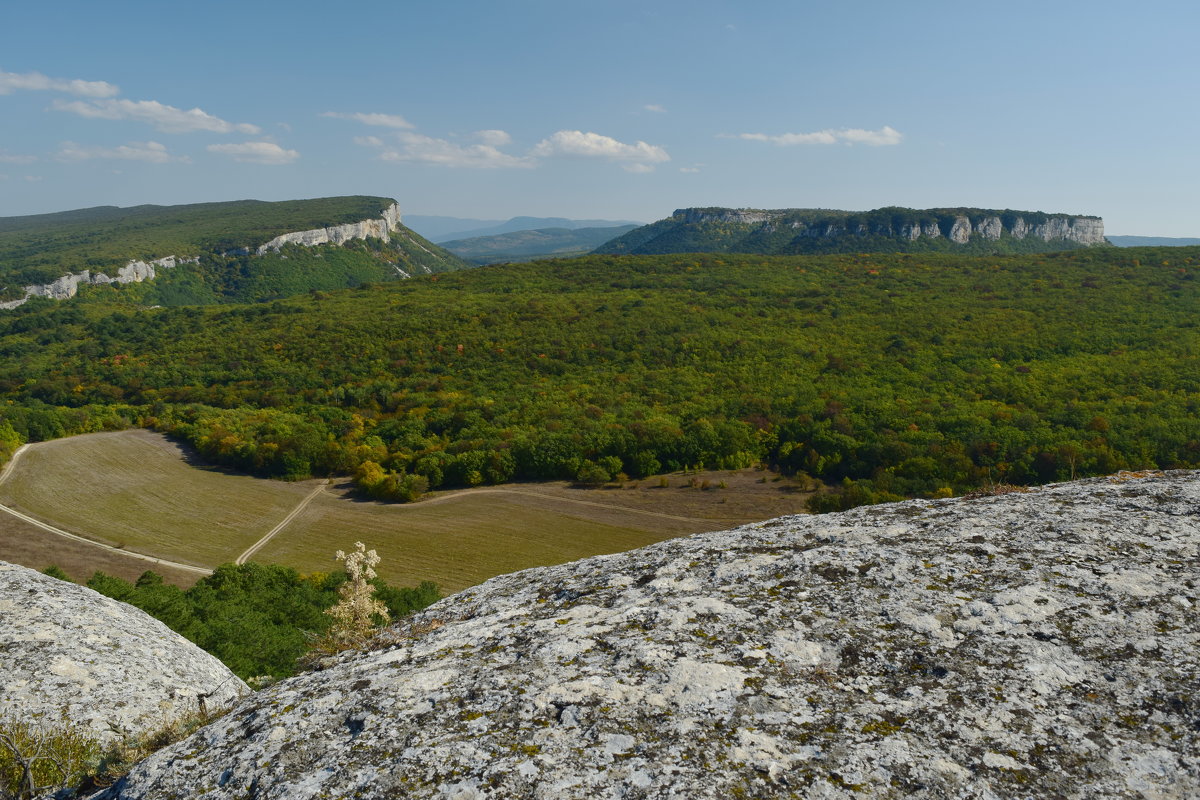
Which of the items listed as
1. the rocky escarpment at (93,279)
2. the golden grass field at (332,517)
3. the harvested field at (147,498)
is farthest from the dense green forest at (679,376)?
the rocky escarpment at (93,279)

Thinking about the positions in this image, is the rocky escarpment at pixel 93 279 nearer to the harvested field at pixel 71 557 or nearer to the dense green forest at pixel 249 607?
the harvested field at pixel 71 557

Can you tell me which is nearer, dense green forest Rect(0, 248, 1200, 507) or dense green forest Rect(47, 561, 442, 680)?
dense green forest Rect(47, 561, 442, 680)

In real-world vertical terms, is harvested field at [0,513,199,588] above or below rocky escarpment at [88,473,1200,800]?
below

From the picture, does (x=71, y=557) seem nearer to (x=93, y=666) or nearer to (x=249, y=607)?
(x=249, y=607)

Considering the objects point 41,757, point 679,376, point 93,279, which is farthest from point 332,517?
point 93,279

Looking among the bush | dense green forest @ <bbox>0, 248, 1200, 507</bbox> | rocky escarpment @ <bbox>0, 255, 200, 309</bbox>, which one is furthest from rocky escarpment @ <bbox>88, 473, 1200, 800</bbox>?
rocky escarpment @ <bbox>0, 255, 200, 309</bbox>

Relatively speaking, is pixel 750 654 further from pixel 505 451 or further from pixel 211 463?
pixel 211 463

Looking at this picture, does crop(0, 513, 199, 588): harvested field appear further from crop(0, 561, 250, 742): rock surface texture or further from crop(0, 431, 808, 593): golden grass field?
crop(0, 561, 250, 742): rock surface texture
